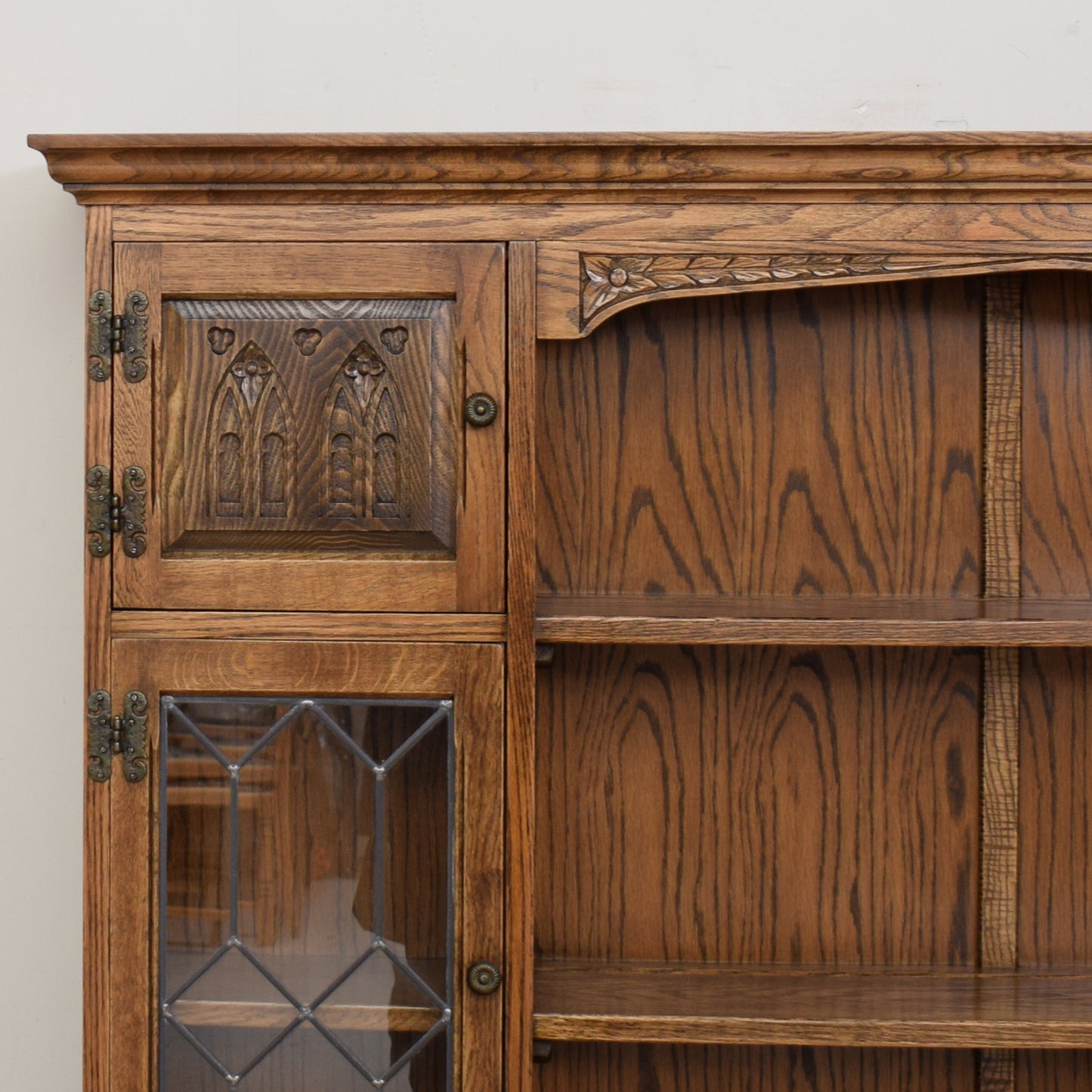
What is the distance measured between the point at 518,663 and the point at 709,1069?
2.08 ft

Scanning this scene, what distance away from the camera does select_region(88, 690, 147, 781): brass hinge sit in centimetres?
117

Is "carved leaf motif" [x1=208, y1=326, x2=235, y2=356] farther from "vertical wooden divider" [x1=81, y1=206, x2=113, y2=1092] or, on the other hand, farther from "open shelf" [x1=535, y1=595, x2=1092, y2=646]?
"open shelf" [x1=535, y1=595, x2=1092, y2=646]

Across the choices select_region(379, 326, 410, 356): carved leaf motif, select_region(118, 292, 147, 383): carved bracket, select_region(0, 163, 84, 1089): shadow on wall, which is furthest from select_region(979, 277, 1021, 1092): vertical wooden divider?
select_region(0, 163, 84, 1089): shadow on wall

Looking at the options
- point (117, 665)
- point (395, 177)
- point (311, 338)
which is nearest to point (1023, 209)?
point (395, 177)

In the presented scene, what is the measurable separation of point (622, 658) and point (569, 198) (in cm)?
56

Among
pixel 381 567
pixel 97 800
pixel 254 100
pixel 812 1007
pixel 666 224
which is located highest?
pixel 254 100

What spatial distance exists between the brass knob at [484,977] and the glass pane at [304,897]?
31 mm

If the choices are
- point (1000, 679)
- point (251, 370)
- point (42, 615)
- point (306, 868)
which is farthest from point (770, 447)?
point (42, 615)

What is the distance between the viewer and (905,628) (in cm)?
117

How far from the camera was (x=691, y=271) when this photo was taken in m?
1.18

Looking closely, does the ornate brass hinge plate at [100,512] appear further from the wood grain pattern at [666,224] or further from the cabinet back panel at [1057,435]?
the cabinet back panel at [1057,435]

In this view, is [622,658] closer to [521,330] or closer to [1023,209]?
[521,330]

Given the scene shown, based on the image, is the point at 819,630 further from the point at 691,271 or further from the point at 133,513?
the point at 133,513

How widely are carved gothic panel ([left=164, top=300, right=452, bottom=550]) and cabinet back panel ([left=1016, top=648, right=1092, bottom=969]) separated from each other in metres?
0.78
